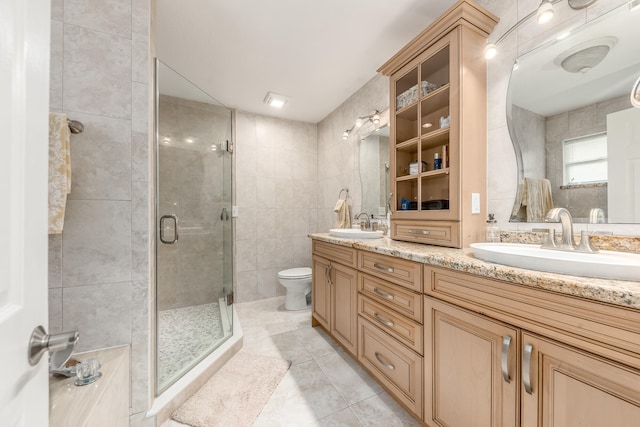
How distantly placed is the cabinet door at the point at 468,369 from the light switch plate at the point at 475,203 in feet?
2.05

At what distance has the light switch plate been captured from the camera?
4.58ft

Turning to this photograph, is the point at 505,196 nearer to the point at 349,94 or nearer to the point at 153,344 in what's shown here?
the point at 349,94

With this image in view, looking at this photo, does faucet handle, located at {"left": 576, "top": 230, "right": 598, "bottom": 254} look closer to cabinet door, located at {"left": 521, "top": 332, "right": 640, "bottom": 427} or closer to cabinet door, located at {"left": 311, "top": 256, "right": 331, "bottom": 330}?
cabinet door, located at {"left": 521, "top": 332, "right": 640, "bottom": 427}

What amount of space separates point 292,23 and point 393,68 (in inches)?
29.7

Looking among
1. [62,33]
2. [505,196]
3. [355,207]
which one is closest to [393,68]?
[505,196]

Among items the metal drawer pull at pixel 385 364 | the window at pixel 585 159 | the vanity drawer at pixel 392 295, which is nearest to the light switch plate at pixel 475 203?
the window at pixel 585 159

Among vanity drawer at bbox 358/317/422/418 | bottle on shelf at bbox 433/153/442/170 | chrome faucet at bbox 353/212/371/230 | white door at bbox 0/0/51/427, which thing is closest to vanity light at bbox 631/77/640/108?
bottle on shelf at bbox 433/153/442/170

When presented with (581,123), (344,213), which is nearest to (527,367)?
(581,123)

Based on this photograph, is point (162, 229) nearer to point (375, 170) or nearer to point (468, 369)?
point (375, 170)

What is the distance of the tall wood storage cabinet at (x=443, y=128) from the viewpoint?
1359mm

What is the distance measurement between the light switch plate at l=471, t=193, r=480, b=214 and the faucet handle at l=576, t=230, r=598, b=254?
1.45 ft

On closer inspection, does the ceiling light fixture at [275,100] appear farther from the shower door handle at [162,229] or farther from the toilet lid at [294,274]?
the toilet lid at [294,274]

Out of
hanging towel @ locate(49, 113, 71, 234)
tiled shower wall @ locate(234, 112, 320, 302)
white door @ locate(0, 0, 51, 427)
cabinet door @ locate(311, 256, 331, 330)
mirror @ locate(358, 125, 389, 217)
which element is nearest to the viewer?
white door @ locate(0, 0, 51, 427)

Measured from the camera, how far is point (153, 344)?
4.41 ft
